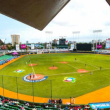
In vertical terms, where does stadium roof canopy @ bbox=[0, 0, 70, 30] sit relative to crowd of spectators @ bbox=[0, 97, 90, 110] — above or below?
above

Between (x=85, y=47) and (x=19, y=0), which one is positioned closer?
(x=19, y=0)

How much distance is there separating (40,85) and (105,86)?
11.3 meters

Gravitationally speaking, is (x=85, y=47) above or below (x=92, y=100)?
above

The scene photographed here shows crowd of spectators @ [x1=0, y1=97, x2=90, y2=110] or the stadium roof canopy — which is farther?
crowd of spectators @ [x1=0, y1=97, x2=90, y2=110]

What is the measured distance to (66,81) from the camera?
2095 centimetres

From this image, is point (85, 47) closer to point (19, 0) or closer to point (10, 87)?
point (10, 87)

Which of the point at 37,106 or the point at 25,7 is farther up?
the point at 25,7

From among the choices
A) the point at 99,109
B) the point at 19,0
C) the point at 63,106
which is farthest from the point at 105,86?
the point at 19,0

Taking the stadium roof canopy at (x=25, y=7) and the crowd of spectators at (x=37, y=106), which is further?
the crowd of spectators at (x=37, y=106)

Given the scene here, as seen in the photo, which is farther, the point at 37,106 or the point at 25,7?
the point at 37,106

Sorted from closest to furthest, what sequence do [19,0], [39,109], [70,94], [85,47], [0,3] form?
1. [0,3]
2. [19,0]
3. [39,109]
4. [70,94]
5. [85,47]

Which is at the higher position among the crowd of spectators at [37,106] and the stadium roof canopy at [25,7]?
the stadium roof canopy at [25,7]

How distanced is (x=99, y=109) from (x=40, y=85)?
11.1m

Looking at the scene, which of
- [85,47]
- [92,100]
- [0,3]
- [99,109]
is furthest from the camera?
[85,47]
